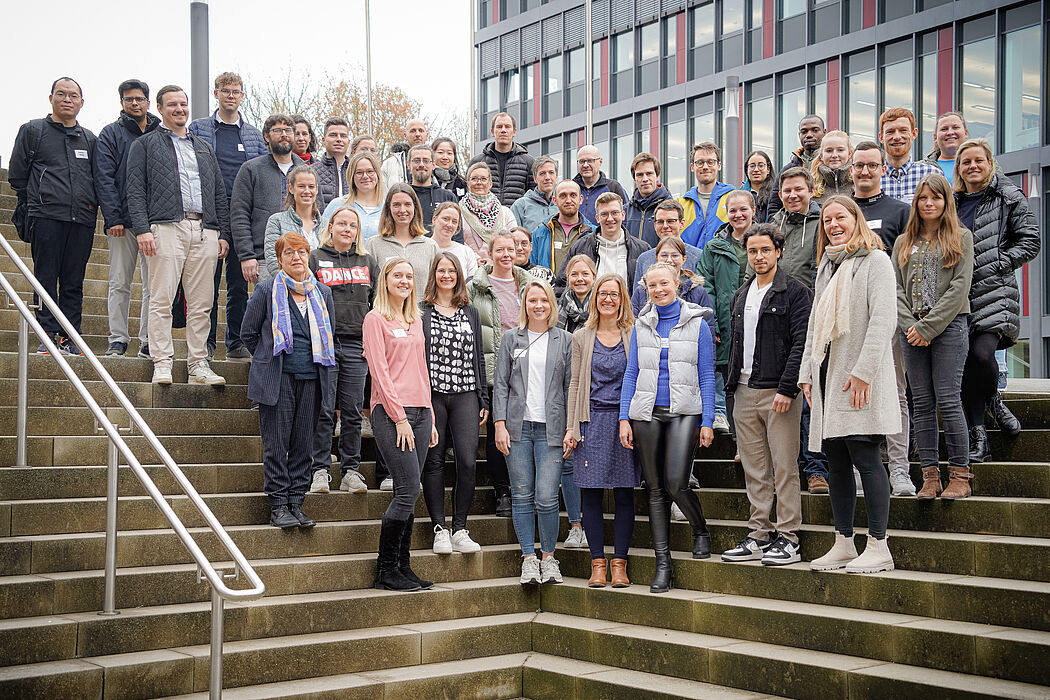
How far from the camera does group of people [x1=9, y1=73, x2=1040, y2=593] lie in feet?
21.5

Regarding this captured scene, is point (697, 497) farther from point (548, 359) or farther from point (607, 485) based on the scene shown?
point (548, 359)

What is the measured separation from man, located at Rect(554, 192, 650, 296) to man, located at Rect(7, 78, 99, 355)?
3.79 metres

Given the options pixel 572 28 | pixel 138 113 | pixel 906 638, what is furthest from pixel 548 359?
pixel 572 28

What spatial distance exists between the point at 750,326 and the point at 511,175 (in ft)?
13.2

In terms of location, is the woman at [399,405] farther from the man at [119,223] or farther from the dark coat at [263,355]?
the man at [119,223]

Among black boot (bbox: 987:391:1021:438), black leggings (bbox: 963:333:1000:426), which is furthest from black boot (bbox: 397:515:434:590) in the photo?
black boot (bbox: 987:391:1021:438)

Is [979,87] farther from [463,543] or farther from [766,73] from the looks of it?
[463,543]

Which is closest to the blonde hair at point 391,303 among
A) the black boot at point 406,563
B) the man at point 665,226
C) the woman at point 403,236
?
the woman at point 403,236

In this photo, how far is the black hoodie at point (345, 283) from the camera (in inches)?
300

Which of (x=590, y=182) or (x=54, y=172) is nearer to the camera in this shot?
(x=54, y=172)

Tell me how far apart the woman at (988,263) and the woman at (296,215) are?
14.7 feet

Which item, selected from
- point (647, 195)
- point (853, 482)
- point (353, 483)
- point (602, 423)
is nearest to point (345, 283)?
point (353, 483)

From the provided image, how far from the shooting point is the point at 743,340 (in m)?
7.05

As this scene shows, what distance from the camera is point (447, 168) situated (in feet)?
33.8
